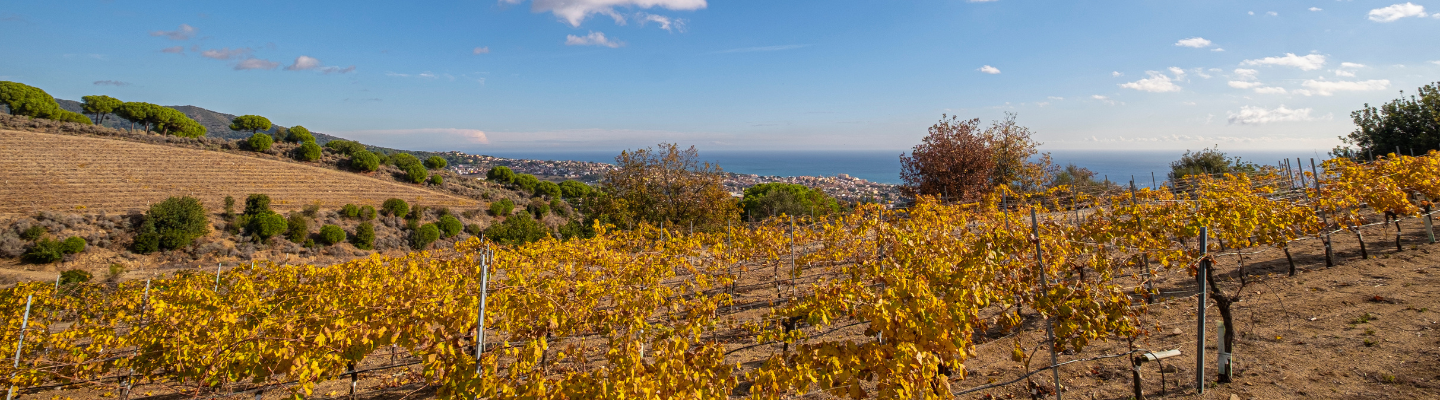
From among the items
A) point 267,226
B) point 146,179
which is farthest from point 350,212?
point 146,179

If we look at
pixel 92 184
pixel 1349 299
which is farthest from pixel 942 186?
pixel 92 184

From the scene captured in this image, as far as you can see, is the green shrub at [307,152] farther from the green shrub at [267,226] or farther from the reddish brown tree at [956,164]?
the reddish brown tree at [956,164]

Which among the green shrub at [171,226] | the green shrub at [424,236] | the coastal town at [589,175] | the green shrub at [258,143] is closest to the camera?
the green shrub at [171,226]

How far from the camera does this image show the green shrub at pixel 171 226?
78.3ft

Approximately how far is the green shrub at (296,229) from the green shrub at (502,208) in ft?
33.2

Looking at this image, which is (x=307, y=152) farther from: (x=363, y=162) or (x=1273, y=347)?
(x=1273, y=347)

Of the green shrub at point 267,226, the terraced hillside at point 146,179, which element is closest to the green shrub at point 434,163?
the terraced hillside at point 146,179

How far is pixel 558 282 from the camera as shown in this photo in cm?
516

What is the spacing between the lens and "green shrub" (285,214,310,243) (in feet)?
89.1

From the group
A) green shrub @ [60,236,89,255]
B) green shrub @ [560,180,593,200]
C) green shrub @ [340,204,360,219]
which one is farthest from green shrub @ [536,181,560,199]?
green shrub @ [60,236,89,255]

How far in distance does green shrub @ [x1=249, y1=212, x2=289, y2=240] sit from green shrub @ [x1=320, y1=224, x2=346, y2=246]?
1602 mm

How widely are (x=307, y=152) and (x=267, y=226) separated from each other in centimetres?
1616

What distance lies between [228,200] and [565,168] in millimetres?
52890

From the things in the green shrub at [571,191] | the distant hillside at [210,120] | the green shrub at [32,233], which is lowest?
the green shrub at [32,233]
